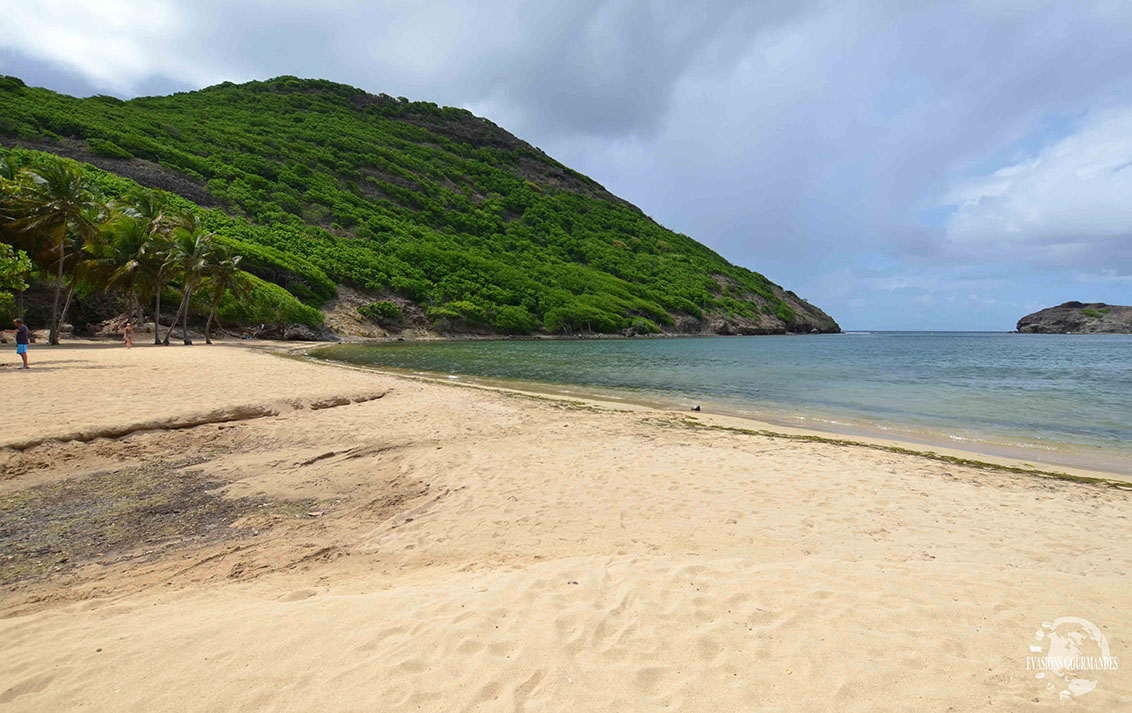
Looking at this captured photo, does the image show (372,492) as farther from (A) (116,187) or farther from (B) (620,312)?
(B) (620,312)

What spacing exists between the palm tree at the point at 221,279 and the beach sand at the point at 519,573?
33.1 meters

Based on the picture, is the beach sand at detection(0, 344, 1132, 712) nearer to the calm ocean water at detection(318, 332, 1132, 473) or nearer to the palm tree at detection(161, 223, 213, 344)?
the calm ocean water at detection(318, 332, 1132, 473)

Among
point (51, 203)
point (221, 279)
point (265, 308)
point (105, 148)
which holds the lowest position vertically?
point (265, 308)

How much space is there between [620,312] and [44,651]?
78.7 metres

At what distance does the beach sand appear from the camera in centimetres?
288

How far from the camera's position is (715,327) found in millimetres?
94562

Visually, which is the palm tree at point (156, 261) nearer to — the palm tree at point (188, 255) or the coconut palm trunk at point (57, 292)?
the palm tree at point (188, 255)

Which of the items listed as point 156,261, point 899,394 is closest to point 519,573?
point 899,394

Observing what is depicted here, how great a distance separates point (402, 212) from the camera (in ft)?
274

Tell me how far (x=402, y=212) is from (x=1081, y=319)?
182m
